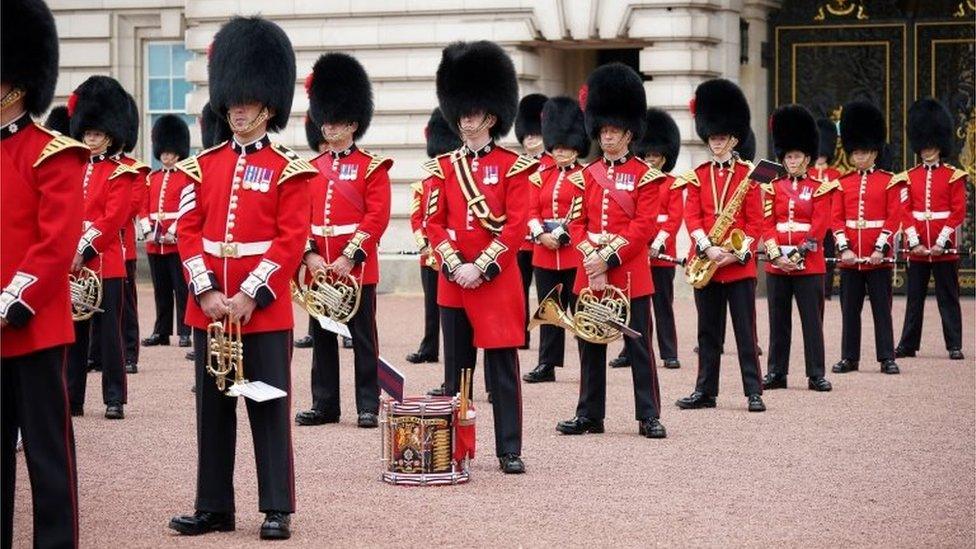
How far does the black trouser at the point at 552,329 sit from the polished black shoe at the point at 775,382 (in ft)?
3.75

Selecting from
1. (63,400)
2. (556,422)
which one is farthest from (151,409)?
(63,400)

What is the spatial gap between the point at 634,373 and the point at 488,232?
4.12ft

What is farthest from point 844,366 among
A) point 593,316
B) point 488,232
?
point 488,232

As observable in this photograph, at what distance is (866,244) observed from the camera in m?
11.7

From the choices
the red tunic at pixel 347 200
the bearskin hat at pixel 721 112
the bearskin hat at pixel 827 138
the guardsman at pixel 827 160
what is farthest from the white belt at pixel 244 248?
the bearskin hat at pixel 827 138

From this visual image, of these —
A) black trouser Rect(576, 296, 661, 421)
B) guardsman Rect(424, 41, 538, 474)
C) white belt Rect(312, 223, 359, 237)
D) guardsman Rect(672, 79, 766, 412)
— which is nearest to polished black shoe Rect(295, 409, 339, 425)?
white belt Rect(312, 223, 359, 237)

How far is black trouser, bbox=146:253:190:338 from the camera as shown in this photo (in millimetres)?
12125

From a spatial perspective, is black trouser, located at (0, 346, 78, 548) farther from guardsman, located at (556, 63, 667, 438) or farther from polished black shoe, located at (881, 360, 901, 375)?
polished black shoe, located at (881, 360, 901, 375)

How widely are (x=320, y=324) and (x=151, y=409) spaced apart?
3.88 ft

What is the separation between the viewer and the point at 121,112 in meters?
9.38

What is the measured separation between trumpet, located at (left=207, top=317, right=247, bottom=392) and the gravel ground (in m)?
0.50

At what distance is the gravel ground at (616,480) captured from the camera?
19.7ft

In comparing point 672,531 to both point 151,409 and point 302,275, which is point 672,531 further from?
point 151,409

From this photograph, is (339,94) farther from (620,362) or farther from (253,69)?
(620,362)
